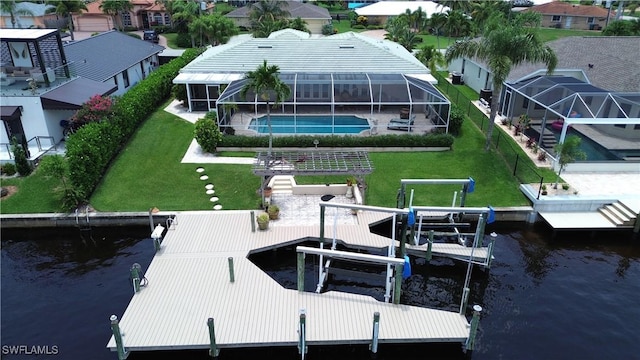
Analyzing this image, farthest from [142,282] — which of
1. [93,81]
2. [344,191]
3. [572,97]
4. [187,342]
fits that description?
[572,97]

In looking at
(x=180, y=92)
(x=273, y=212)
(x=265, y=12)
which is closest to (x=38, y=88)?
(x=180, y=92)

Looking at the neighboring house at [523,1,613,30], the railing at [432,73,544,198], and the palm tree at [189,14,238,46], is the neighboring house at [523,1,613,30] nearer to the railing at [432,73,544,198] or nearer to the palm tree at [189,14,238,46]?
the railing at [432,73,544,198]

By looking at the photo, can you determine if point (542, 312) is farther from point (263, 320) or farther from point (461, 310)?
point (263, 320)

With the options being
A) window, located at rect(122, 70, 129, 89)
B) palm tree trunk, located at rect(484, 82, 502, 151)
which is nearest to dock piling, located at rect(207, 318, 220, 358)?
palm tree trunk, located at rect(484, 82, 502, 151)

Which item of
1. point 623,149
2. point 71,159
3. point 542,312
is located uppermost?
point 71,159

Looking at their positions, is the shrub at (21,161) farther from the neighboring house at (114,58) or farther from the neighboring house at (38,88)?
the neighboring house at (114,58)
